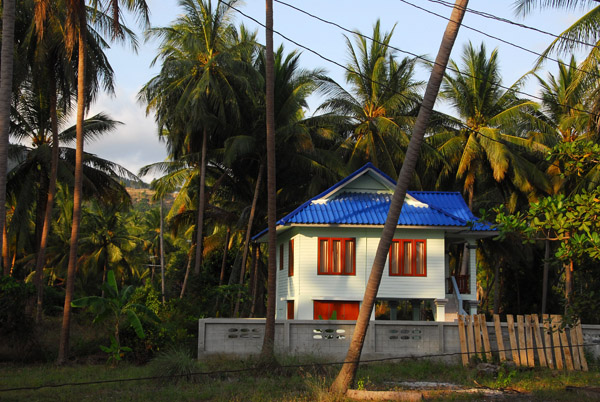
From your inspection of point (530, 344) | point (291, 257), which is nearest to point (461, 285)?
point (291, 257)

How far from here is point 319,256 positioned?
26266 millimetres

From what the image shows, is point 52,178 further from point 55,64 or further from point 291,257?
point 291,257

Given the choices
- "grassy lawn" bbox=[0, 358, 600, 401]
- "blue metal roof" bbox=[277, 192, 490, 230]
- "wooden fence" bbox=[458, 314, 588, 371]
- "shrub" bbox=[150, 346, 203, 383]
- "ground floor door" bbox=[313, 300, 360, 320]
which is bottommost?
"grassy lawn" bbox=[0, 358, 600, 401]

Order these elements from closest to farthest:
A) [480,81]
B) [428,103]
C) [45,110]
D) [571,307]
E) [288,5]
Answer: [571,307] < [428,103] < [288,5] < [45,110] < [480,81]

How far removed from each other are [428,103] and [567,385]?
7.42 meters

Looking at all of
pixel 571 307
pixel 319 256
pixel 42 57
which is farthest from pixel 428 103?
pixel 42 57

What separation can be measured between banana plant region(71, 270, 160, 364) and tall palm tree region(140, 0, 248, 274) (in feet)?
30.5

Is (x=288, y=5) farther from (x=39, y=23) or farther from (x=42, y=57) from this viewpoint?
(x=42, y=57)

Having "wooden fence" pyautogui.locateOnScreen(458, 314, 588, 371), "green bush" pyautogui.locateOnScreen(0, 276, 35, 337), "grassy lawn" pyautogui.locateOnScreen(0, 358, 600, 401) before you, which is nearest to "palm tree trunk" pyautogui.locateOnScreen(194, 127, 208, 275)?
"green bush" pyautogui.locateOnScreen(0, 276, 35, 337)

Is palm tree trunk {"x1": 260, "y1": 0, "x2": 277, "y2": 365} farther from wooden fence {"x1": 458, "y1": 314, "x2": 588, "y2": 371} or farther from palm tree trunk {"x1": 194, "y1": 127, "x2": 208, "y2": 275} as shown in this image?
palm tree trunk {"x1": 194, "y1": 127, "x2": 208, "y2": 275}

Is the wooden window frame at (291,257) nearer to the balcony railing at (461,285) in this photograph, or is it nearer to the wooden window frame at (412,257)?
the wooden window frame at (412,257)

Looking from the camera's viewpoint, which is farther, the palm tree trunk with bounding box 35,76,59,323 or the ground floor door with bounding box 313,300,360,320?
the palm tree trunk with bounding box 35,76,59,323

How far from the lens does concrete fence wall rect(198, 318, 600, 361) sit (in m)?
20.5

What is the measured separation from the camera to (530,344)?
61.8ft
